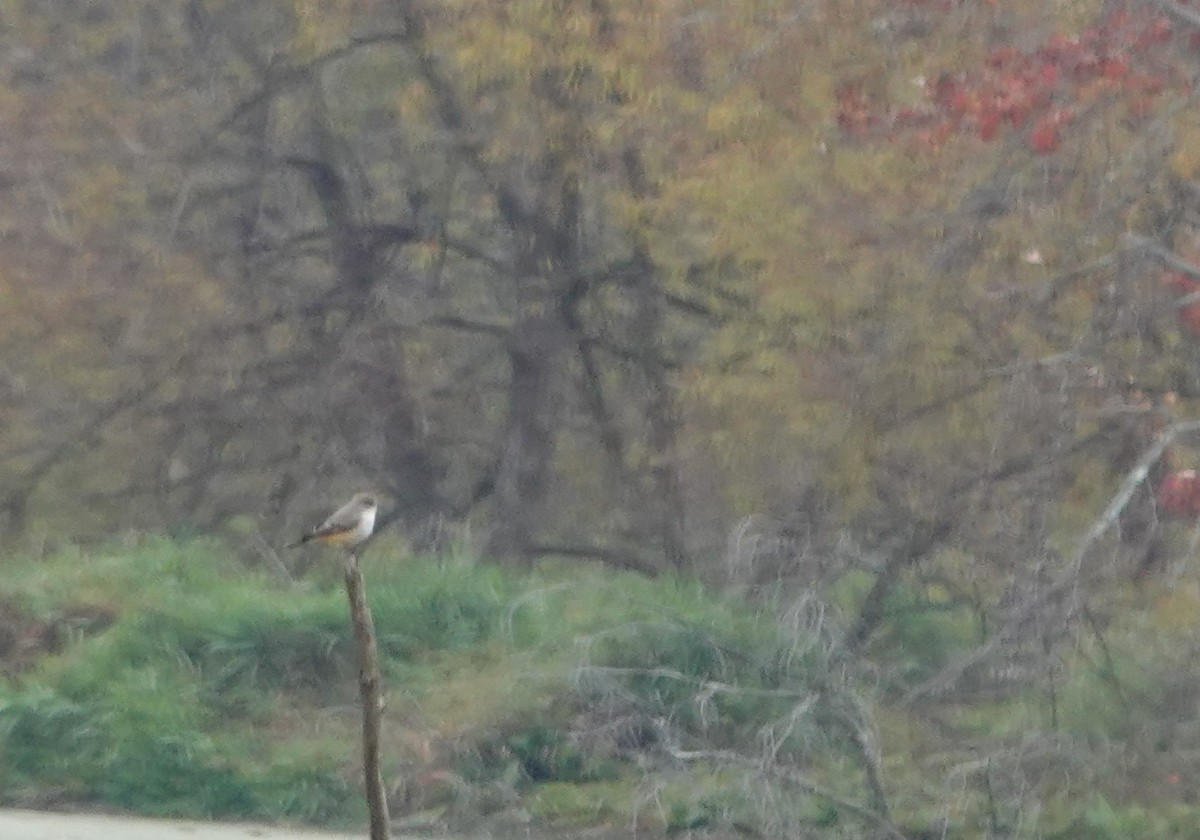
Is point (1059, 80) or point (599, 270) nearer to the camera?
point (1059, 80)

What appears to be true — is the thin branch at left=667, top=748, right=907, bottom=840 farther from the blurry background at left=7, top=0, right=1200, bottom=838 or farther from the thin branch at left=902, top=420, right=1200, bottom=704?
the thin branch at left=902, top=420, right=1200, bottom=704

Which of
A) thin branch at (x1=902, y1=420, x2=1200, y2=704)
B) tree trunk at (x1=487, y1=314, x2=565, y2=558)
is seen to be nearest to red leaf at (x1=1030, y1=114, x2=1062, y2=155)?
thin branch at (x1=902, y1=420, x2=1200, y2=704)

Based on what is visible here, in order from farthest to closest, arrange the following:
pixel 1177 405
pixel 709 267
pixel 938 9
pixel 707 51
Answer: pixel 709 267 < pixel 707 51 < pixel 938 9 < pixel 1177 405

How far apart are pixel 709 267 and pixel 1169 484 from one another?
15.0 ft

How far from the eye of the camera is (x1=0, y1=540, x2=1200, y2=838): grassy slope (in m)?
9.29

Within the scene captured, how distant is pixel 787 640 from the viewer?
9.47 meters

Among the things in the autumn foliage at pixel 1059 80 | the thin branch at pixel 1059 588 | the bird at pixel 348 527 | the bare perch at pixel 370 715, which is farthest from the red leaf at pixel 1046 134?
the bare perch at pixel 370 715

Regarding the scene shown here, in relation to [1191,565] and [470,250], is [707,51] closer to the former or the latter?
[470,250]

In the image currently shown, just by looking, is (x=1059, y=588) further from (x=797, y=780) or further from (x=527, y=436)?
(x=527, y=436)

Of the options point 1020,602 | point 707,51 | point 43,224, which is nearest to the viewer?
point 1020,602

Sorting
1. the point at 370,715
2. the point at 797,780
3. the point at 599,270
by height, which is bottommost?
the point at 797,780

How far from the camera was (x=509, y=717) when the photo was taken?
994 centimetres

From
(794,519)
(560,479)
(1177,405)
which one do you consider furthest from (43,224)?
(1177,405)

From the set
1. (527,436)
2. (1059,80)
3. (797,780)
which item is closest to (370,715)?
(797,780)
